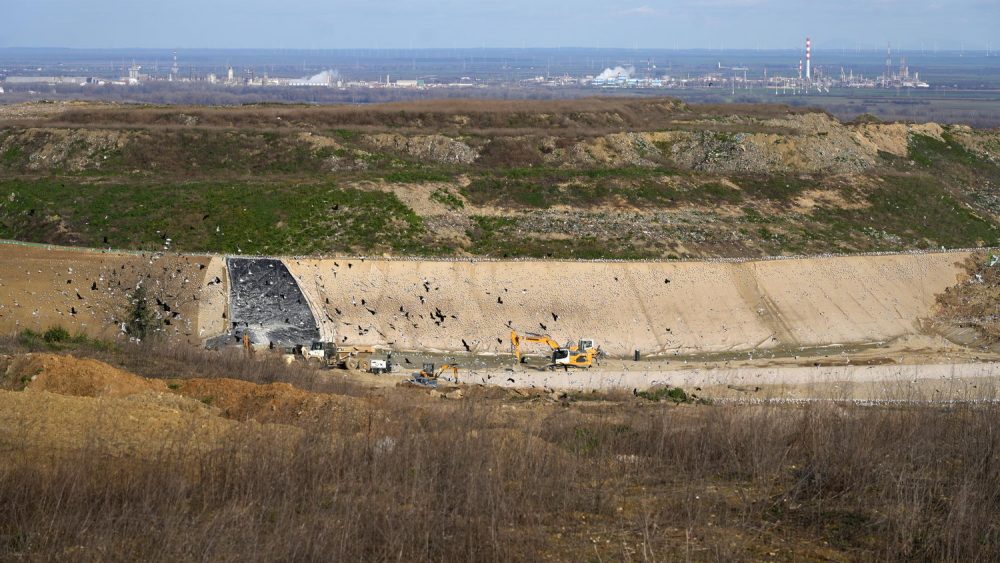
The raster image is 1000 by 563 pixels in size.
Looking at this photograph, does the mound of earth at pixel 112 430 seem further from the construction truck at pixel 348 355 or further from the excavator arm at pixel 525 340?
the excavator arm at pixel 525 340

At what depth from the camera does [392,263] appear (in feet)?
134

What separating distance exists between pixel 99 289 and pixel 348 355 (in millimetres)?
9175

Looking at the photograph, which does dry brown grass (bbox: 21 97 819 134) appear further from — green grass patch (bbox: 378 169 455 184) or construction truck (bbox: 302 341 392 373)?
construction truck (bbox: 302 341 392 373)

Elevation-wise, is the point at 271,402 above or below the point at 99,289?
above

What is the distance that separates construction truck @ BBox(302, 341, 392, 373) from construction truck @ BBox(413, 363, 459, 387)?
109cm

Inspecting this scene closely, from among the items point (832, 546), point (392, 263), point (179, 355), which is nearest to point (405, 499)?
point (832, 546)

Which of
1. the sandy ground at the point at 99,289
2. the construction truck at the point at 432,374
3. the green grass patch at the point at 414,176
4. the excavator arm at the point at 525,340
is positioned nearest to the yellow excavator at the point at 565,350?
the excavator arm at the point at 525,340

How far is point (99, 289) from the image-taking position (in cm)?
3700

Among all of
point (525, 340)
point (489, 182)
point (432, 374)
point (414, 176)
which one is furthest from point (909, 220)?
point (432, 374)

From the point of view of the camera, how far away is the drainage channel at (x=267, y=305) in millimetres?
35344

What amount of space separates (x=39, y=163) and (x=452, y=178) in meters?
20.3

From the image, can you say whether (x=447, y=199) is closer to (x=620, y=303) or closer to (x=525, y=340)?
(x=620, y=303)

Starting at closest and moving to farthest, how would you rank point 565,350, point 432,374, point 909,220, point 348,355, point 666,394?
1. point 666,394
2. point 432,374
3. point 348,355
4. point 565,350
5. point 909,220

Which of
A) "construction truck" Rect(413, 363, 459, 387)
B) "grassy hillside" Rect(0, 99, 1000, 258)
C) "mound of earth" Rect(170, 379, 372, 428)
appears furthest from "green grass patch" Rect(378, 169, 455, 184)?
"mound of earth" Rect(170, 379, 372, 428)
